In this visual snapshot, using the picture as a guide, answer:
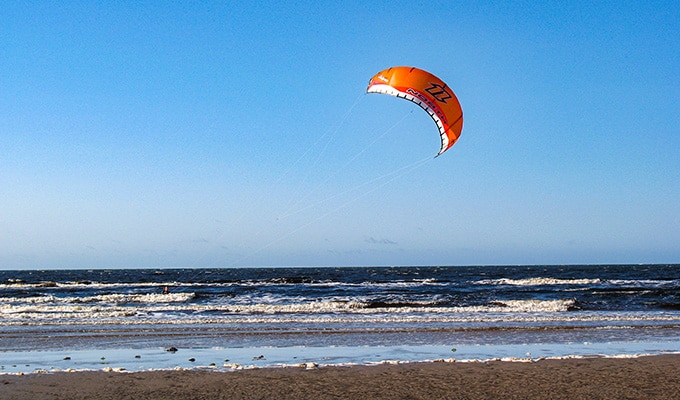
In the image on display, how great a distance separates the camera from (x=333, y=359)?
418 inches

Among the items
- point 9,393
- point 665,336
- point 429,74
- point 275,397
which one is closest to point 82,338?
point 9,393

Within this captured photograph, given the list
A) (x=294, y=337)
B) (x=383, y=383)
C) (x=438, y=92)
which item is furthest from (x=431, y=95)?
(x=383, y=383)

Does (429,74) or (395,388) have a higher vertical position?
(429,74)

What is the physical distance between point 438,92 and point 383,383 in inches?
334

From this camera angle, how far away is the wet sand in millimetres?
7695

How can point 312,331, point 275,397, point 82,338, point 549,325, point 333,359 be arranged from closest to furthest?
point 275,397 < point 333,359 < point 82,338 < point 312,331 < point 549,325

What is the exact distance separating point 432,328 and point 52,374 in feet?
29.6

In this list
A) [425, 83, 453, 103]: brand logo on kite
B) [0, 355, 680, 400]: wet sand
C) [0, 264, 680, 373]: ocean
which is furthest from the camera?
[425, 83, 453, 103]: brand logo on kite

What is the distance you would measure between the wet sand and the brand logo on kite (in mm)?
7175

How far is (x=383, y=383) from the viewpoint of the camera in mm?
8359

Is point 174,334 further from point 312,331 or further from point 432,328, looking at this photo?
point 432,328

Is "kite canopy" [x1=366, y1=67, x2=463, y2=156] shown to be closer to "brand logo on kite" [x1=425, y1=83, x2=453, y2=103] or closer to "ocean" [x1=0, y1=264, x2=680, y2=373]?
"brand logo on kite" [x1=425, y1=83, x2=453, y2=103]

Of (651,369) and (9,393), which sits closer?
(9,393)

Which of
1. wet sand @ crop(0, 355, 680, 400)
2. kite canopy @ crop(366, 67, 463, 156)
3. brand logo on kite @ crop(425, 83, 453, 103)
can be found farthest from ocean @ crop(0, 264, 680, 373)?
brand logo on kite @ crop(425, 83, 453, 103)
